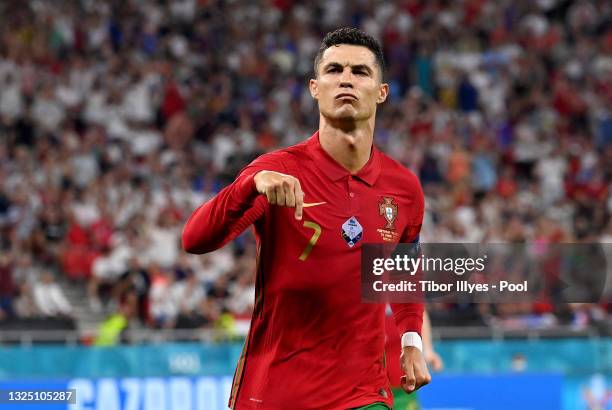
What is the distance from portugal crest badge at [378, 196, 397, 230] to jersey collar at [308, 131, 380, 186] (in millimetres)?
97

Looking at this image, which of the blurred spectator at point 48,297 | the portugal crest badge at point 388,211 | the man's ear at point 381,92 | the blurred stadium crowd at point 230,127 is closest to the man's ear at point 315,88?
the man's ear at point 381,92

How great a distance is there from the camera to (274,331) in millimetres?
4746

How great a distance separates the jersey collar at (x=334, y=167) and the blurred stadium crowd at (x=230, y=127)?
8.80 m

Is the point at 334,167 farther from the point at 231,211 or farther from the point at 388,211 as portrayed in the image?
the point at 231,211

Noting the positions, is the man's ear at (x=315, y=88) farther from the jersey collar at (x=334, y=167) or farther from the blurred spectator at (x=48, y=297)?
the blurred spectator at (x=48, y=297)

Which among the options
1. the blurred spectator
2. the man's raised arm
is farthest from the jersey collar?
the blurred spectator

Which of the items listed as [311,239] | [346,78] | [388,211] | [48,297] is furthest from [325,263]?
[48,297]

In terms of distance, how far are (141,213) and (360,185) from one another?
1039cm

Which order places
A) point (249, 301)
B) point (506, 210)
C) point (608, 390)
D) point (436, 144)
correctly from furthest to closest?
point (436, 144) < point (506, 210) < point (249, 301) < point (608, 390)

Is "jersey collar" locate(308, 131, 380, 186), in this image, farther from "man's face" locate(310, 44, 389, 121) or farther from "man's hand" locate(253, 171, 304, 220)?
"man's hand" locate(253, 171, 304, 220)

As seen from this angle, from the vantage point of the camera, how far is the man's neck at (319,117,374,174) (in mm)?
4965

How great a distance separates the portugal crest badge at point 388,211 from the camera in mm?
4949

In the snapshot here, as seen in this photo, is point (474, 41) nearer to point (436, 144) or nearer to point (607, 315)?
point (436, 144)

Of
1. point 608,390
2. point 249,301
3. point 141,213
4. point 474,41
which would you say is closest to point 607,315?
point 608,390
